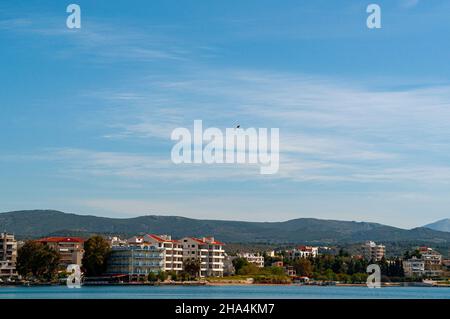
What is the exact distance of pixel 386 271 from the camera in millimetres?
58906

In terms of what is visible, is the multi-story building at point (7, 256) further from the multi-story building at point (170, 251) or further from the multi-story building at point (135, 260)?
the multi-story building at point (170, 251)

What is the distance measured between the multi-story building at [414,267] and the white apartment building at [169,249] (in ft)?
60.8

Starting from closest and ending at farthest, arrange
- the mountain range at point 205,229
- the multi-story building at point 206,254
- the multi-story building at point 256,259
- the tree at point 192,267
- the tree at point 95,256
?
the tree at point 95,256
the tree at point 192,267
the multi-story building at point 206,254
the multi-story building at point 256,259
the mountain range at point 205,229

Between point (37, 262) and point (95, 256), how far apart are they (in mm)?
4119

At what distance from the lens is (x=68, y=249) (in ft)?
184

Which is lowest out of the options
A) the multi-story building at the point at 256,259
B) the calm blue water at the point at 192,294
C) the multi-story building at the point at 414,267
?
the calm blue water at the point at 192,294

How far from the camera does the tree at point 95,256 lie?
158 feet

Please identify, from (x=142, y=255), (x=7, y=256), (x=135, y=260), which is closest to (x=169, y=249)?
(x=142, y=255)

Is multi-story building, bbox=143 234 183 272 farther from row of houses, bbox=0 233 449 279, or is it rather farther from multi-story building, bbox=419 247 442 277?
multi-story building, bbox=419 247 442 277

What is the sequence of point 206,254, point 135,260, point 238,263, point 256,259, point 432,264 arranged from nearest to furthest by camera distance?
point 135,260
point 206,254
point 238,263
point 432,264
point 256,259

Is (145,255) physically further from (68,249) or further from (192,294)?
(192,294)

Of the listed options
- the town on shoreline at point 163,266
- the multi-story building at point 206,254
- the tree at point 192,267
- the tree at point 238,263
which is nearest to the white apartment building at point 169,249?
the town on shoreline at point 163,266
